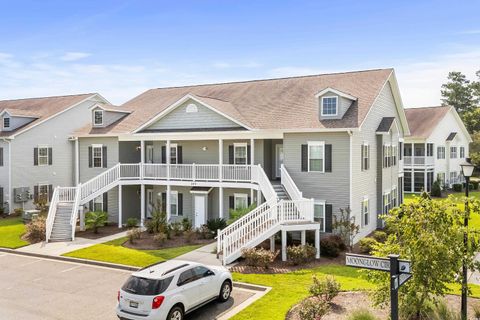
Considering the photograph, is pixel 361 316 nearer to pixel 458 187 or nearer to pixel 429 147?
pixel 429 147

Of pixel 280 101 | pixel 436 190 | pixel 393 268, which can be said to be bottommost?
pixel 436 190

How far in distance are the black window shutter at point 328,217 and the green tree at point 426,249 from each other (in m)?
11.0

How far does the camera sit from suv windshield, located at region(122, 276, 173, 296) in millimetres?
11109

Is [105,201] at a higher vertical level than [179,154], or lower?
lower

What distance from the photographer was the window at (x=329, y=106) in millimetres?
23047

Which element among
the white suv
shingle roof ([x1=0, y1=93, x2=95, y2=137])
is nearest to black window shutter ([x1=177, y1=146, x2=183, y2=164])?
shingle roof ([x1=0, y1=93, x2=95, y2=137])

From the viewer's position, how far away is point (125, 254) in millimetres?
20156

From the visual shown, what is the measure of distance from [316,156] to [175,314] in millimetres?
13816

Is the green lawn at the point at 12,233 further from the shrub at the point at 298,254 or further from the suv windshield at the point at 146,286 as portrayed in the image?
the shrub at the point at 298,254

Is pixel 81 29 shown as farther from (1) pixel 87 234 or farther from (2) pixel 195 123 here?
(1) pixel 87 234

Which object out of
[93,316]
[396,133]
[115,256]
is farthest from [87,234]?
[396,133]

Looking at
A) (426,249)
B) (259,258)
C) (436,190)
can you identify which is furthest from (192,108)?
(436,190)

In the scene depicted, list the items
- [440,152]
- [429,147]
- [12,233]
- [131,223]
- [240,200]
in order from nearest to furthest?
[12,233] < [240,200] < [131,223] < [429,147] < [440,152]

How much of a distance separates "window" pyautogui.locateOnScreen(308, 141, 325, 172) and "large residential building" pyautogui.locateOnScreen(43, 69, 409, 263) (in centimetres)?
6
